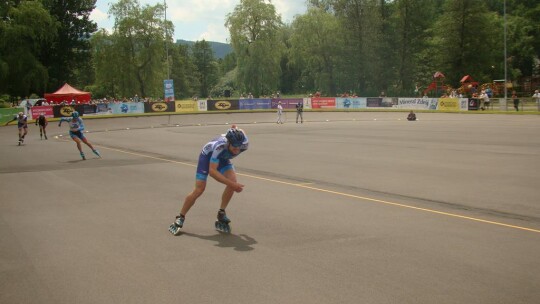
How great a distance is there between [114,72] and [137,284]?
82687 millimetres

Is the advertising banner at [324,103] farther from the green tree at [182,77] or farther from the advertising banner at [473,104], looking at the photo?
the green tree at [182,77]

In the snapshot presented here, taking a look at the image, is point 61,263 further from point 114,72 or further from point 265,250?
point 114,72

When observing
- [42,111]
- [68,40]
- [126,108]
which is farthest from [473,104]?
[68,40]

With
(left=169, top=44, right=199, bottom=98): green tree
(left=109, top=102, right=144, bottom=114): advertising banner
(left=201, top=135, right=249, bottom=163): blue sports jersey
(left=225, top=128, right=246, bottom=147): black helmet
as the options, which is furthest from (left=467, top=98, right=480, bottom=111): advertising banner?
(left=169, top=44, right=199, bottom=98): green tree

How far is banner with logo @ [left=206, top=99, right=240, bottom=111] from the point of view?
201ft

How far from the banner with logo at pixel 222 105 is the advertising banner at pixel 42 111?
672 inches

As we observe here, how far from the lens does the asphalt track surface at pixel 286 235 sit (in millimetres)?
5770

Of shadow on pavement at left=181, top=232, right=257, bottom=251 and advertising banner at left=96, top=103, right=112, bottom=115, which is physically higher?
advertising banner at left=96, top=103, right=112, bottom=115

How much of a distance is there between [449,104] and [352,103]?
1205 centimetres

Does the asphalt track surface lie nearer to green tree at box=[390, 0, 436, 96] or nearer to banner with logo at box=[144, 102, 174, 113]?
banner with logo at box=[144, 102, 174, 113]

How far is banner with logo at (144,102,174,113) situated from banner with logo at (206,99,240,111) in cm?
448

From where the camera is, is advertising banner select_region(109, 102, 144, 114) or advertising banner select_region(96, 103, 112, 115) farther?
advertising banner select_region(109, 102, 144, 114)

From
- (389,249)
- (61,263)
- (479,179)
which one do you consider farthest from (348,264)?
(479,179)

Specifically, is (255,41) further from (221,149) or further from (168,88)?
(221,149)
